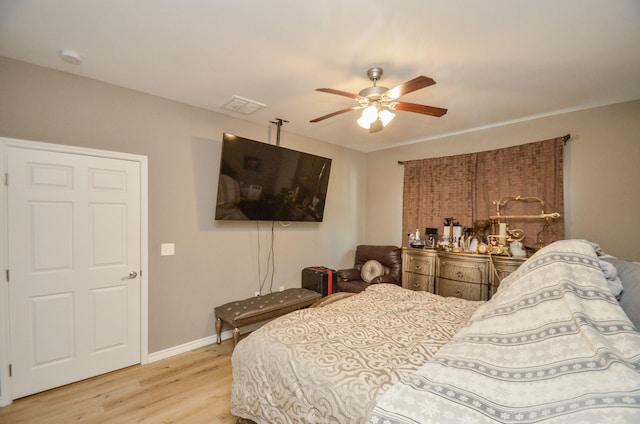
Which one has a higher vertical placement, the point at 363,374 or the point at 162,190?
the point at 162,190

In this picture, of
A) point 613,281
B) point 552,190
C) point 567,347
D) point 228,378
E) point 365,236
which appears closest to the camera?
point 567,347

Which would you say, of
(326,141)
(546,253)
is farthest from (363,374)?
(326,141)

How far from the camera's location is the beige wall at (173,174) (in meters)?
2.34

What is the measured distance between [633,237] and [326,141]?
3.77m

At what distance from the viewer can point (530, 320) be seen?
52.4 inches

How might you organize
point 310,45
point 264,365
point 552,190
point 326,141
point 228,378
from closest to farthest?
point 264,365 < point 310,45 < point 228,378 < point 552,190 < point 326,141

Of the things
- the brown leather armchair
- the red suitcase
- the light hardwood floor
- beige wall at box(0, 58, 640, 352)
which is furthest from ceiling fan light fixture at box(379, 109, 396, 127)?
the light hardwood floor

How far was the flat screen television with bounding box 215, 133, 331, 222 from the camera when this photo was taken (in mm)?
3129

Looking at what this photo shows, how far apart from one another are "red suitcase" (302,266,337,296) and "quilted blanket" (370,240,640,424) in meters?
2.50

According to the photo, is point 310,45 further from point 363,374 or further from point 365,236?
point 365,236

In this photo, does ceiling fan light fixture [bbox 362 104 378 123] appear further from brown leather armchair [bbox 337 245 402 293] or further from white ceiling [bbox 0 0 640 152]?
brown leather armchair [bbox 337 245 402 293]

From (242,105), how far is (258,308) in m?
2.28

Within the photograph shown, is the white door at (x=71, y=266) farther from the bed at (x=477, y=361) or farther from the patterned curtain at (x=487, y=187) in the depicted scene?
the patterned curtain at (x=487, y=187)

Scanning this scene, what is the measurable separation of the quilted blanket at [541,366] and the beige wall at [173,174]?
8.82ft
